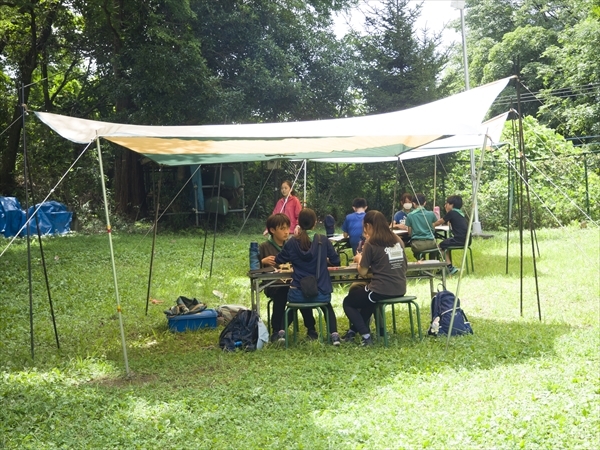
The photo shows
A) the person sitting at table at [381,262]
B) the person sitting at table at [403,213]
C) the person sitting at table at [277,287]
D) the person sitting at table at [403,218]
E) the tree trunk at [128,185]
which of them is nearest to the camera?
the person sitting at table at [381,262]

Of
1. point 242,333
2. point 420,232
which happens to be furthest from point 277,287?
point 420,232

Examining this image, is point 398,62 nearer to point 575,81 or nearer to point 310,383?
point 575,81

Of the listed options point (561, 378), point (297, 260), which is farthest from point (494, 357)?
point (297, 260)

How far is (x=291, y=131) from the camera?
6680 millimetres

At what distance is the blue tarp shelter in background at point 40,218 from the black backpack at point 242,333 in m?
12.4

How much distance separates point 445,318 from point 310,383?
2030mm

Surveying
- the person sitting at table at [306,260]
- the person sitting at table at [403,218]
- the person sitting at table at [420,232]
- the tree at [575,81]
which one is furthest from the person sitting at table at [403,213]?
the tree at [575,81]

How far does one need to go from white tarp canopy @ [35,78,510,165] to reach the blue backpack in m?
1.69

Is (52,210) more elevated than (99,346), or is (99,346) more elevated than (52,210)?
(52,210)

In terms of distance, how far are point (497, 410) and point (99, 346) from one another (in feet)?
14.4

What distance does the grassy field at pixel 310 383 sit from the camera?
4422 mm

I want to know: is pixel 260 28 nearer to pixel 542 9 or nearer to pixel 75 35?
pixel 75 35

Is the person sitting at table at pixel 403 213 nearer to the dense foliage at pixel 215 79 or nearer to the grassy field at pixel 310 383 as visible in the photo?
the grassy field at pixel 310 383

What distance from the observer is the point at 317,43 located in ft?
66.1
